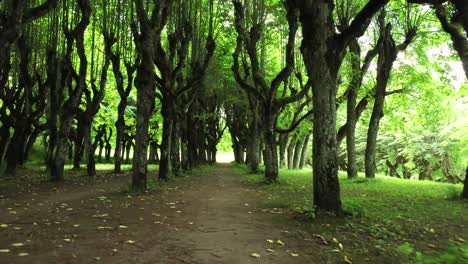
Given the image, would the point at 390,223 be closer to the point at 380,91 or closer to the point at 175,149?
the point at 380,91

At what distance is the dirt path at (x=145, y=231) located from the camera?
5613 mm

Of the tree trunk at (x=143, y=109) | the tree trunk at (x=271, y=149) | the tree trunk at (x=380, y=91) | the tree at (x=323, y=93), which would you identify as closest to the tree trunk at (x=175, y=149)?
the tree trunk at (x=271, y=149)

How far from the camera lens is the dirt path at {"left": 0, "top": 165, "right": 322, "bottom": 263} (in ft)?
18.4

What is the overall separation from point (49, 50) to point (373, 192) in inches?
629

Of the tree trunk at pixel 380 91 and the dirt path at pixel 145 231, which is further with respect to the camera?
the tree trunk at pixel 380 91

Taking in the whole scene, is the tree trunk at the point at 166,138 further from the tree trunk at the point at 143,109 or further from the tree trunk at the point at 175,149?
the tree trunk at the point at 143,109

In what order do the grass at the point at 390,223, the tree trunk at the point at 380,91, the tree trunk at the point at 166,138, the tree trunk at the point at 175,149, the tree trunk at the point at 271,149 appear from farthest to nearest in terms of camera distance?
the tree trunk at the point at 175,149, the tree trunk at the point at 380,91, the tree trunk at the point at 271,149, the tree trunk at the point at 166,138, the grass at the point at 390,223

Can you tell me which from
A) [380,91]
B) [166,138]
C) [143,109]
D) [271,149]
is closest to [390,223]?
[143,109]

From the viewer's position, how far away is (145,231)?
7.19 meters

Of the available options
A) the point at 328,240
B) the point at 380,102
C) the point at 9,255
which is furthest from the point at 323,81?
the point at 380,102

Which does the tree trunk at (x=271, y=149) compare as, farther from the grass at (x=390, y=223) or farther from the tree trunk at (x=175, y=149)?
the tree trunk at (x=175, y=149)

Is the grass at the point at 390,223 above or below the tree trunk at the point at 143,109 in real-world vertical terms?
below

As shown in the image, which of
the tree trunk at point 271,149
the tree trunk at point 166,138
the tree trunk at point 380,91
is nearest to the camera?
the tree trunk at point 166,138

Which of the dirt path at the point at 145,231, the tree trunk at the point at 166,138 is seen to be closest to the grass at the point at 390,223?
the dirt path at the point at 145,231
